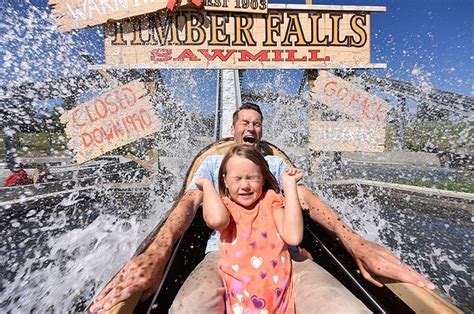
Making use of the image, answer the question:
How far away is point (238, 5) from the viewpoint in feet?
19.5

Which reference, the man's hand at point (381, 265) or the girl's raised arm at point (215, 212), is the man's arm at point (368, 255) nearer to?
the man's hand at point (381, 265)

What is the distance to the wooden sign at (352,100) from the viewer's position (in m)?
6.40

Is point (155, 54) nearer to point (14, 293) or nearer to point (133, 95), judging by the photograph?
point (133, 95)

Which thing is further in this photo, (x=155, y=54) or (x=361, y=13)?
(x=361, y=13)

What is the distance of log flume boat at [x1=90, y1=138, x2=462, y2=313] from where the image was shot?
1.40 meters

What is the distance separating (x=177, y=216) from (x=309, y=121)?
497 centimetres

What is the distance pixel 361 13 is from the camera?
6367mm

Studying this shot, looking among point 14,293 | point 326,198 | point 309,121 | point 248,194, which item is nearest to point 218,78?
point 309,121

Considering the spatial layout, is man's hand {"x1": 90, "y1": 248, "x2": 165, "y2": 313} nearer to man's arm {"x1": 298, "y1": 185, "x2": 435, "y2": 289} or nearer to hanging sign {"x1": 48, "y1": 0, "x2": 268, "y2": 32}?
man's arm {"x1": 298, "y1": 185, "x2": 435, "y2": 289}

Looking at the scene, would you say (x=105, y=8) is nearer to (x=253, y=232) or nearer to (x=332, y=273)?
(x=253, y=232)

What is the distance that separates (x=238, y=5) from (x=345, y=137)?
9.80 feet

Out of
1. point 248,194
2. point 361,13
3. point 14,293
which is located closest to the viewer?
point 248,194

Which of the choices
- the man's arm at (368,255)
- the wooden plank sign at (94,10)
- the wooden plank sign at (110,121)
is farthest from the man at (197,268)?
the wooden plank sign at (94,10)

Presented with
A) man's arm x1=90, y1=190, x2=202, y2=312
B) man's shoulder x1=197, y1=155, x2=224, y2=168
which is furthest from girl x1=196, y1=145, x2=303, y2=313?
man's shoulder x1=197, y1=155, x2=224, y2=168
